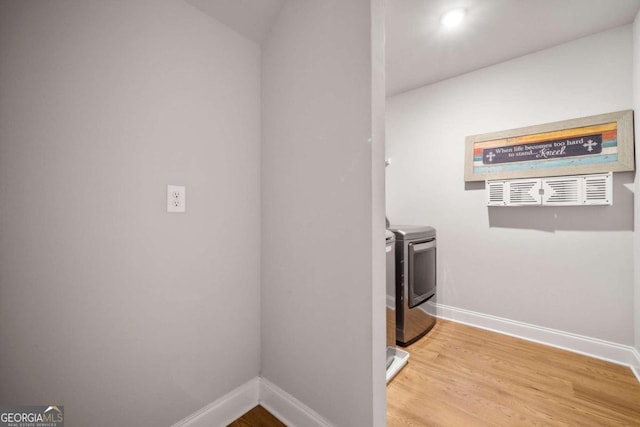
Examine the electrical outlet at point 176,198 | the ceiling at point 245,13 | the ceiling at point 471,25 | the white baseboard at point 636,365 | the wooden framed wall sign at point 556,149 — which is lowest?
the white baseboard at point 636,365

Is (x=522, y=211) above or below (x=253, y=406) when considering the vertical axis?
above

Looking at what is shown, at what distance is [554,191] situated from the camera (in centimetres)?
197

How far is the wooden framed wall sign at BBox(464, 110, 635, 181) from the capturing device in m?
1.74

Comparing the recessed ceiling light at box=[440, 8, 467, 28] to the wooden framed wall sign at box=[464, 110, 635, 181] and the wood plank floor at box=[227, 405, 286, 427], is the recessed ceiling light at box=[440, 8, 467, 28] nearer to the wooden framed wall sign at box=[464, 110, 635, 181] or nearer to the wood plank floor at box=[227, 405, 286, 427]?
the wooden framed wall sign at box=[464, 110, 635, 181]

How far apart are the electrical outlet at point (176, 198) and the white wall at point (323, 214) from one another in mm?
440

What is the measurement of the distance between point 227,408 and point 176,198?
112 centimetres

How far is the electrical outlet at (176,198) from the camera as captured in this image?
1.11m

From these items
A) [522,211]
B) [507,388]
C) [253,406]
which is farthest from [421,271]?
[253,406]

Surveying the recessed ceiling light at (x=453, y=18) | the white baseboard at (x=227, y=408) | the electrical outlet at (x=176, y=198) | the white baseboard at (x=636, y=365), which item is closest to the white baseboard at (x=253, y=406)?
the white baseboard at (x=227, y=408)

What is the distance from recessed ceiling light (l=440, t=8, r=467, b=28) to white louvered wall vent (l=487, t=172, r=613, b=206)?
53.2 inches

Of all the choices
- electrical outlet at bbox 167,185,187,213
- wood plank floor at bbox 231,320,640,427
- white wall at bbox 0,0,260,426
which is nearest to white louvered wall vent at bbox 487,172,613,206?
wood plank floor at bbox 231,320,640,427

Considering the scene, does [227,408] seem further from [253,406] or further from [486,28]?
[486,28]

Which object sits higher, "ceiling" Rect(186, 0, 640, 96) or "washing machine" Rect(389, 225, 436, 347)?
"ceiling" Rect(186, 0, 640, 96)

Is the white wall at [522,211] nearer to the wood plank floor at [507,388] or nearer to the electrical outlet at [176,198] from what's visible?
the wood plank floor at [507,388]
